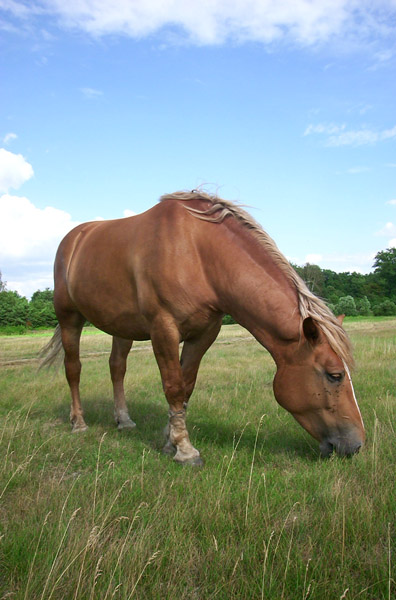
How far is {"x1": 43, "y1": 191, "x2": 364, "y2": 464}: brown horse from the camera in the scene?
3209mm

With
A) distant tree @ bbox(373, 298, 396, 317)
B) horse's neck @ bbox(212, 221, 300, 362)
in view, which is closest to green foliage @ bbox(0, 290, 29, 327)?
horse's neck @ bbox(212, 221, 300, 362)

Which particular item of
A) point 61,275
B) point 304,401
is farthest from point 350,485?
point 61,275

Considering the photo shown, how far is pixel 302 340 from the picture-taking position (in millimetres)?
3240

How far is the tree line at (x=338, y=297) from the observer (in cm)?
4066

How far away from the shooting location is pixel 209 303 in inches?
145

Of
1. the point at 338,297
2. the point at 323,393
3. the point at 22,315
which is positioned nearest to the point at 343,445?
the point at 323,393

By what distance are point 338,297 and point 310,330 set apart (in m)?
68.6

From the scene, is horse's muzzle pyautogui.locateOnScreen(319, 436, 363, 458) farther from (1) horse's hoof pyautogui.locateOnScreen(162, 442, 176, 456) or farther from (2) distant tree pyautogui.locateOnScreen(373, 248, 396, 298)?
(2) distant tree pyautogui.locateOnScreen(373, 248, 396, 298)

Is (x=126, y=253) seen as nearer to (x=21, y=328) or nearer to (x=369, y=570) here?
(x=369, y=570)

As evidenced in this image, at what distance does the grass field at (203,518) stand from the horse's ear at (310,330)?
0.98 metres

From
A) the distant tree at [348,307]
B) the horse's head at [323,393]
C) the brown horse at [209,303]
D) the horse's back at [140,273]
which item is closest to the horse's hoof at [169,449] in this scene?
the brown horse at [209,303]

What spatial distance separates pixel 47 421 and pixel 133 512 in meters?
3.12

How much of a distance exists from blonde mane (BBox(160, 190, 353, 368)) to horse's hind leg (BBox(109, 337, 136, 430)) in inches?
92.2

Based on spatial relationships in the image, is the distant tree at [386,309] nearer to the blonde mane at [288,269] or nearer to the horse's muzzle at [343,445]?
the blonde mane at [288,269]
